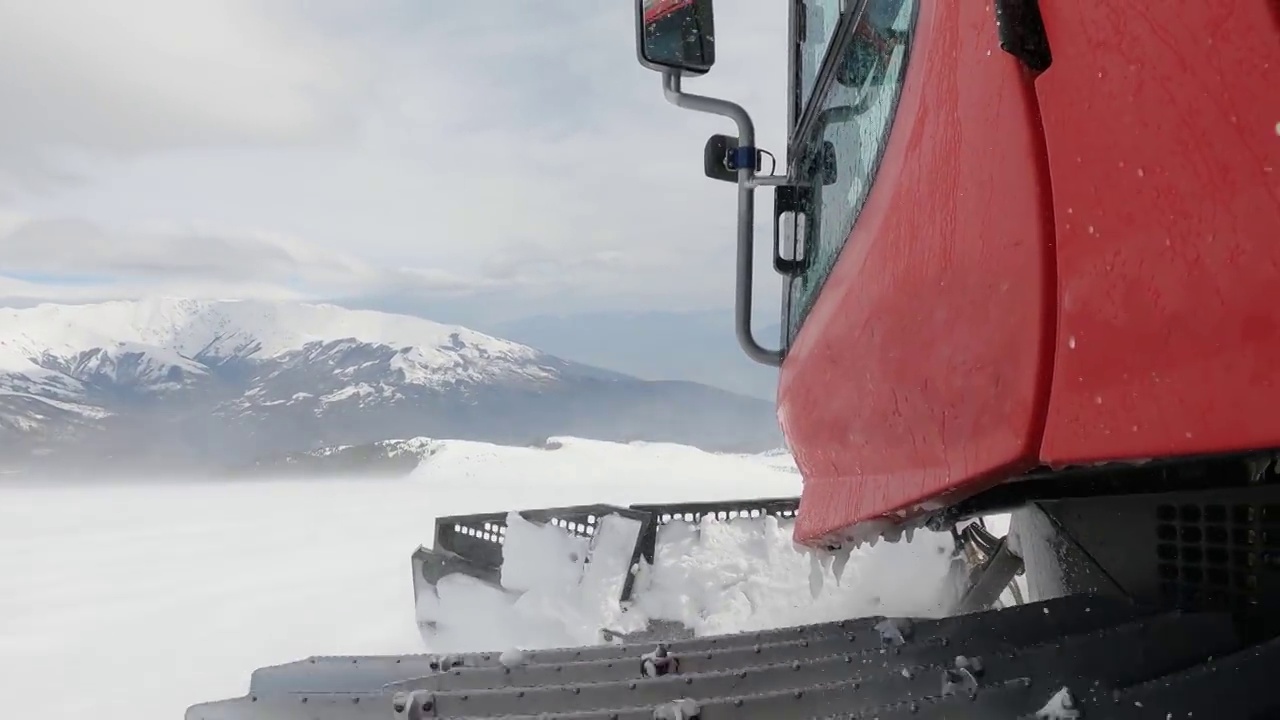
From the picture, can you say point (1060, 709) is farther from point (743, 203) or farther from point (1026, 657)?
point (743, 203)

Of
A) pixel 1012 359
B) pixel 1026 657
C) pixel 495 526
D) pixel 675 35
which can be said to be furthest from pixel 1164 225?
pixel 495 526

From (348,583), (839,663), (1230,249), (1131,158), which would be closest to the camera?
(1230,249)

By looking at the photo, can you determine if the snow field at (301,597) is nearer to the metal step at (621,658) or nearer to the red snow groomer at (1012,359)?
the red snow groomer at (1012,359)

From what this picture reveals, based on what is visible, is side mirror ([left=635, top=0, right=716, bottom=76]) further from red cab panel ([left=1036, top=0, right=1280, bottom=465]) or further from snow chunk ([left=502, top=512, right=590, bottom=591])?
snow chunk ([left=502, top=512, right=590, bottom=591])

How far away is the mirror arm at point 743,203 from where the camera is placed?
227 centimetres

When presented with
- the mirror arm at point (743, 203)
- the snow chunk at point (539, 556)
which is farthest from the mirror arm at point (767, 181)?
the snow chunk at point (539, 556)

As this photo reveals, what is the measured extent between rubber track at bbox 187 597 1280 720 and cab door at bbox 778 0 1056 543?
303 millimetres

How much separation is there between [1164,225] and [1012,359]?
0.26m

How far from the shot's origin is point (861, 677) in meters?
1.64

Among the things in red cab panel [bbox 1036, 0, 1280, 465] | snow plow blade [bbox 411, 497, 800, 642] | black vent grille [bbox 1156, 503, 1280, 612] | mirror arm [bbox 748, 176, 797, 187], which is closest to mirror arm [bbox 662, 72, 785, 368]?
mirror arm [bbox 748, 176, 797, 187]

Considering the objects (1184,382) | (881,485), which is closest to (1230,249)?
(1184,382)

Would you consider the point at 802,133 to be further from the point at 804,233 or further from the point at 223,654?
the point at 223,654

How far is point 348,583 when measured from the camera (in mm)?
A: 6539

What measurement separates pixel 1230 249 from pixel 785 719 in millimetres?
1056
